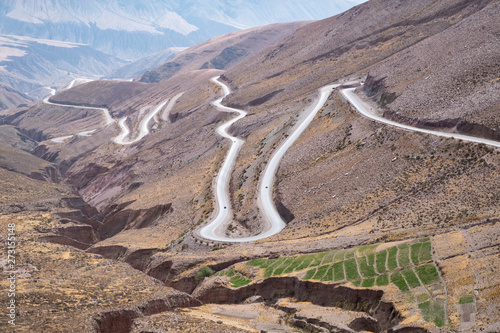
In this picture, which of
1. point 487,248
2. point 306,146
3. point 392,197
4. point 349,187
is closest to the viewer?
point 487,248

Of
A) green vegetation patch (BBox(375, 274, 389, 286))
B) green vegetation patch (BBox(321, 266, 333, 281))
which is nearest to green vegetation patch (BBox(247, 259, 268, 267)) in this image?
green vegetation patch (BBox(321, 266, 333, 281))

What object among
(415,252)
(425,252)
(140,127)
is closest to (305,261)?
(415,252)

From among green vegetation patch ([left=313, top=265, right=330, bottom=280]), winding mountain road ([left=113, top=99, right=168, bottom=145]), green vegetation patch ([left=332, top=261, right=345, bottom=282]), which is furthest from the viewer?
winding mountain road ([left=113, top=99, right=168, bottom=145])

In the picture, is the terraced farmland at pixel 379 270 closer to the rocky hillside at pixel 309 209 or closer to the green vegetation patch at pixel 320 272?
the green vegetation patch at pixel 320 272

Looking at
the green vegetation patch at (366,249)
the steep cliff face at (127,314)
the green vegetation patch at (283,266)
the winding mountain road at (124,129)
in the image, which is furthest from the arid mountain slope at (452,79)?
the winding mountain road at (124,129)

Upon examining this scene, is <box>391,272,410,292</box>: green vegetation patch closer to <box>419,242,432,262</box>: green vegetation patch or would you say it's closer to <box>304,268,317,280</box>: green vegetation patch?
<box>419,242,432,262</box>: green vegetation patch

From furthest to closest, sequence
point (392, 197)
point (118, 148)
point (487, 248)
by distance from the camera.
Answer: point (118, 148)
point (392, 197)
point (487, 248)

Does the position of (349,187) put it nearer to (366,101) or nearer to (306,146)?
(306,146)

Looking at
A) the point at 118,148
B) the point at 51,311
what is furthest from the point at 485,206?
the point at 118,148
